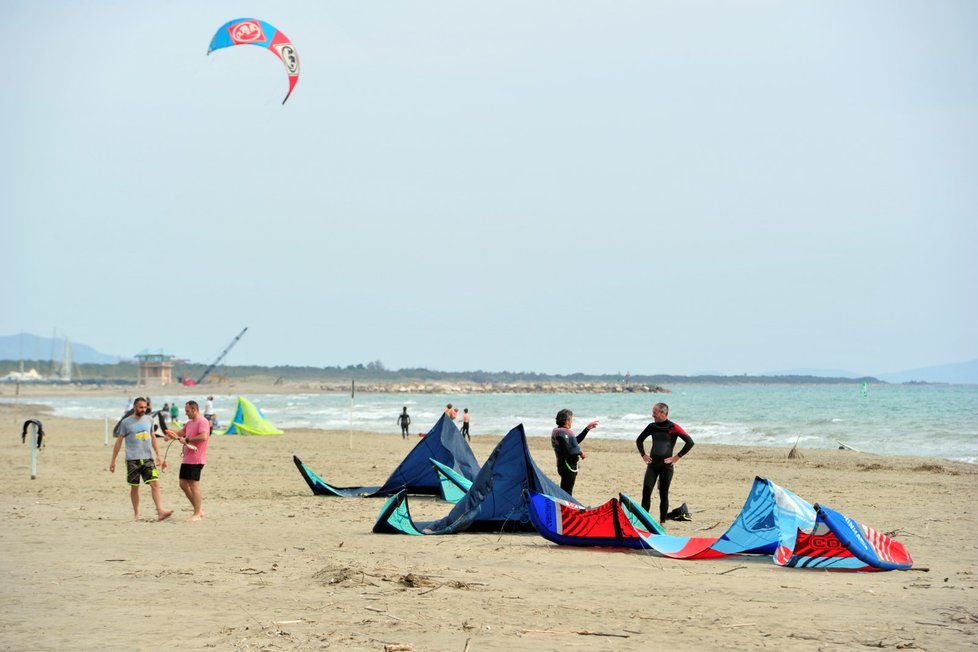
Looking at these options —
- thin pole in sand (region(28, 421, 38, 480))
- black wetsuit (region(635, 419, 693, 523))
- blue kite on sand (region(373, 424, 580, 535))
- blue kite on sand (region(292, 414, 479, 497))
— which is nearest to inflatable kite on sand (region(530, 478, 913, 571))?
blue kite on sand (region(373, 424, 580, 535))

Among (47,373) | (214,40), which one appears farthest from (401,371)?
(214,40)

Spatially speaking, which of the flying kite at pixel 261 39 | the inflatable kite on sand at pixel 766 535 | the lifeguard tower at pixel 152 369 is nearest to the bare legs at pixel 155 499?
the inflatable kite on sand at pixel 766 535

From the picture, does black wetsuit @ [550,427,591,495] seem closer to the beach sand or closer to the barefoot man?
the beach sand

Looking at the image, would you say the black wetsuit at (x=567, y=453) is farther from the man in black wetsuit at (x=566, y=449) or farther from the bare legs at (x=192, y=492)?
the bare legs at (x=192, y=492)

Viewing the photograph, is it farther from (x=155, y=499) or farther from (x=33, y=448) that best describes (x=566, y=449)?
(x=33, y=448)

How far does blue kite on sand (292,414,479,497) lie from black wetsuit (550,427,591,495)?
259cm

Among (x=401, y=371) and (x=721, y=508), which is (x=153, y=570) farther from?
(x=401, y=371)

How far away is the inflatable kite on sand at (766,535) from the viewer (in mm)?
7512

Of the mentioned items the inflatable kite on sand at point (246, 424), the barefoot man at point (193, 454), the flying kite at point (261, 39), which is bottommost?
the inflatable kite on sand at point (246, 424)

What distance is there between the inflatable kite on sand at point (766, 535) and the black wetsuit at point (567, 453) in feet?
5.19

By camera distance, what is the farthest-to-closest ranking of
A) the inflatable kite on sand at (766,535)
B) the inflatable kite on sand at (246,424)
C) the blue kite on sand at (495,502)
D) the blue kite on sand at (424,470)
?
the inflatable kite on sand at (246,424) → the blue kite on sand at (424,470) → the blue kite on sand at (495,502) → the inflatable kite on sand at (766,535)

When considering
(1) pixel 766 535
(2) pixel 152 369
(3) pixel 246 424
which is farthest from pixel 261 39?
(2) pixel 152 369

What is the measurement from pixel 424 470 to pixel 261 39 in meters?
8.63

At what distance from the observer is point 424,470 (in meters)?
13.0
